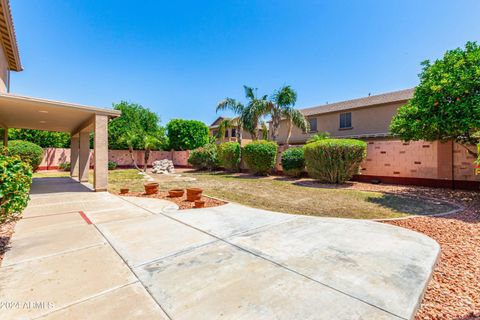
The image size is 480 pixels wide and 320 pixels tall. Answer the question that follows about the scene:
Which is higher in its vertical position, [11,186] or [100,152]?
[100,152]

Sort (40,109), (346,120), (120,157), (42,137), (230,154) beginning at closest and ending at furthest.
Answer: (40,109)
(230,154)
(346,120)
(42,137)
(120,157)

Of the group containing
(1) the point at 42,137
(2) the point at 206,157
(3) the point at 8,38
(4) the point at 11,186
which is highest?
(3) the point at 8,38

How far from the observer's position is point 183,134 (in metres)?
29.2

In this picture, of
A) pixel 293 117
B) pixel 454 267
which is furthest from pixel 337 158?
pixel 454 267

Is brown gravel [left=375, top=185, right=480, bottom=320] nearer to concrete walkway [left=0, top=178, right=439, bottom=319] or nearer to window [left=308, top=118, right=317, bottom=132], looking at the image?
concrete walkway [left=0, top=178, right=439, bottom=319]

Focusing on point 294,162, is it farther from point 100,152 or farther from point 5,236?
point 5,236

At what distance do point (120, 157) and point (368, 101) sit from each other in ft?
87.1

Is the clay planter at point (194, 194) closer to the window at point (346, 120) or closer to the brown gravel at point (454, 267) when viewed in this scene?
the brown gravel at point (454, 267)

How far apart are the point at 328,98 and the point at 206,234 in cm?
2296

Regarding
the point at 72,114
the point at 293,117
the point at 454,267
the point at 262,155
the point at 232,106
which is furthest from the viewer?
the point at 232,106

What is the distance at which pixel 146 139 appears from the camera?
2008cm

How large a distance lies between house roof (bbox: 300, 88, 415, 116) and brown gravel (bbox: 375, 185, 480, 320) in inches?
495

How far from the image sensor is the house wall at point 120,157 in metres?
20.7

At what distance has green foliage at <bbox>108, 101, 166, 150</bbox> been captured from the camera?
2558cm
